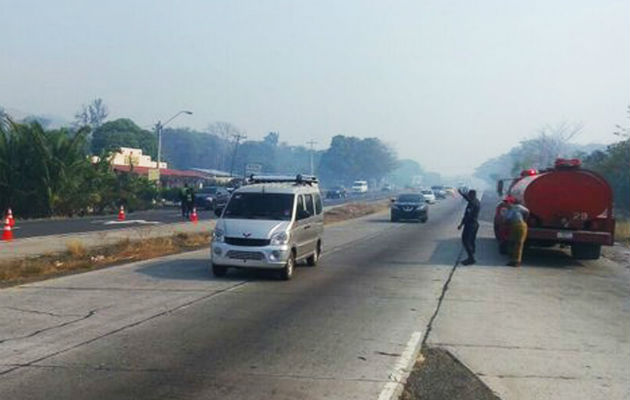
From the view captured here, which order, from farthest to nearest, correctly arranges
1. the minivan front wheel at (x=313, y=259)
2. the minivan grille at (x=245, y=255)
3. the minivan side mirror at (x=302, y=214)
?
the minivan front wheel at (x=313, y=259)
the minivan side mirror at (x=302, y=214)
the minivan grille at (x=245, y=255)

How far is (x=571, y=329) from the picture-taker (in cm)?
1052

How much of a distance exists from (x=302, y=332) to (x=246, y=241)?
16.2ft

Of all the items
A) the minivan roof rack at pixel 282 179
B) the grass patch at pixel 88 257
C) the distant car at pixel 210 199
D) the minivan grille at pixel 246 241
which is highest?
the minivan roof rack at pixel 282 179

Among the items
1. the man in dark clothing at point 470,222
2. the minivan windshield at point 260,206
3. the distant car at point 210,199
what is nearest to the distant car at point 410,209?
the distant car at point 210,199

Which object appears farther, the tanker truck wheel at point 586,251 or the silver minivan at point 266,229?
the tanker truck wheel at point 586,251

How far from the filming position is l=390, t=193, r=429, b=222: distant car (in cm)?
4053

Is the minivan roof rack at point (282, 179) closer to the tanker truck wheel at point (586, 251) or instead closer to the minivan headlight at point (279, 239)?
the minivan headlight at point (279, 239)

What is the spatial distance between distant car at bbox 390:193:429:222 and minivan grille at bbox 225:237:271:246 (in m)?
26.9

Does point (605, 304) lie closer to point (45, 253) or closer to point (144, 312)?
point (144, 312)

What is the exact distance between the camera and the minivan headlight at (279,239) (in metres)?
14.4

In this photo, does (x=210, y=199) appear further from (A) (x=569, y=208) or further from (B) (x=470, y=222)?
(A) (x=569, y=208)

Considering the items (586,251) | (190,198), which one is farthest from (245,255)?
(190,198)

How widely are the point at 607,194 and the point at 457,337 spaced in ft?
38.7

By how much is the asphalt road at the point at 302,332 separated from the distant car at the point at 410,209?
76.1 ft
